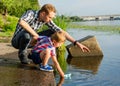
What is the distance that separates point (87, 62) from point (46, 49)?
4313mm

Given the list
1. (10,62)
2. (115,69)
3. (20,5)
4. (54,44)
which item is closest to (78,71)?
(115,69)

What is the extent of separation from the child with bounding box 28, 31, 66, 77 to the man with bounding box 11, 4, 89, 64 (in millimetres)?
162

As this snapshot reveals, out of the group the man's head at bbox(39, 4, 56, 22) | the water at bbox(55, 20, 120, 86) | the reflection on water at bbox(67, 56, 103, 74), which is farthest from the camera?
the reflection on water at bbox(67, 56, 103, 74)

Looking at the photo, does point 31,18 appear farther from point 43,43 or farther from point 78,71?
point 78,71

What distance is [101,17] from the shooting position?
117 meters

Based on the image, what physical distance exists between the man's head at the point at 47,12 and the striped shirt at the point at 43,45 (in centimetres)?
32

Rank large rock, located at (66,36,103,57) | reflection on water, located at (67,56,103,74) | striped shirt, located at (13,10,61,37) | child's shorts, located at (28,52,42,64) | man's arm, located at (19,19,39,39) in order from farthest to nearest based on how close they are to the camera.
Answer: large rock, located at (66,36,103,57), reflection on water, located at (67,56,103,74), child's shorts, located at (28,52,42,64), striped shirt, located at (13,10,61,37), man's arm, located at (19,19,39,39)

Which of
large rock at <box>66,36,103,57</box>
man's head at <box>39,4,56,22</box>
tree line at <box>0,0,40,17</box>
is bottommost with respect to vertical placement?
tree line at <box>0,0,40,17</box>

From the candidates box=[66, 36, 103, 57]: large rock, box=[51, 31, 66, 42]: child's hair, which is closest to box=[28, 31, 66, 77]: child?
box=[51, 31, 66, 42]: child's hair

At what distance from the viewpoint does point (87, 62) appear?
10039mm

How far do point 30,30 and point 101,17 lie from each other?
369 ft

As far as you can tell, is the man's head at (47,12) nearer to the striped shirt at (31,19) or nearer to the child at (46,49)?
the striped shirt at (31,19)

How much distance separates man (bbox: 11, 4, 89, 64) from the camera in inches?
231

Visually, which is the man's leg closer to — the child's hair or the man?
the man
